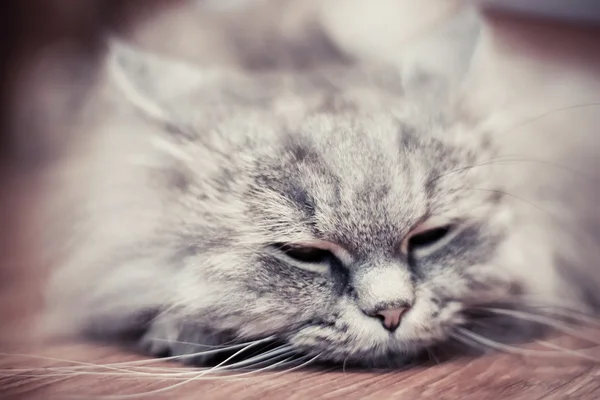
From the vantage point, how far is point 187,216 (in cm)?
87

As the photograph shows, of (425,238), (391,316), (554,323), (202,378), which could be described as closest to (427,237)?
(425,238)

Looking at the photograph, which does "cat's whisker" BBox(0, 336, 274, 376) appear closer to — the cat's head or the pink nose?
the cat's head

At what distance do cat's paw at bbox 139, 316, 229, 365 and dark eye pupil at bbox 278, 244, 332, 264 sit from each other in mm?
152

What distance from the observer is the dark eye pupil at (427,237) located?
883 mm

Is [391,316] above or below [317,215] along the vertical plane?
below

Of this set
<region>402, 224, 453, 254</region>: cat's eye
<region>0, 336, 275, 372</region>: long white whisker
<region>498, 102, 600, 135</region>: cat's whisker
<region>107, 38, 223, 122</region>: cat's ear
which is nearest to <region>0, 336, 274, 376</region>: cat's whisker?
<region>0, 336, 275, 372</region>: long white whisker

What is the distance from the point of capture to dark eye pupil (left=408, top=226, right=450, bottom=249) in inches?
34.8

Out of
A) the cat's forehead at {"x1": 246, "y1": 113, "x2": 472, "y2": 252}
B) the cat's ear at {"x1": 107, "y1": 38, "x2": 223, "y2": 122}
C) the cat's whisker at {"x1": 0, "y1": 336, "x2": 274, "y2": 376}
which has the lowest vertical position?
the cat's whisker at {"x1": 0, "y1": 336, "x2": 274, "y2": 376}

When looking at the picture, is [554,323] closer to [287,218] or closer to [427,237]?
[427,237]

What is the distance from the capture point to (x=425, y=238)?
0.90 meters

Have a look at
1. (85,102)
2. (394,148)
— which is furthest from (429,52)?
(85,102)

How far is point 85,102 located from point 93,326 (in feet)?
1.07

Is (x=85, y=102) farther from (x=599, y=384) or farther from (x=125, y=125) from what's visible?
(x=599, y=384)

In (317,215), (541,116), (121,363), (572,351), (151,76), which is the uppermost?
(151,76)
